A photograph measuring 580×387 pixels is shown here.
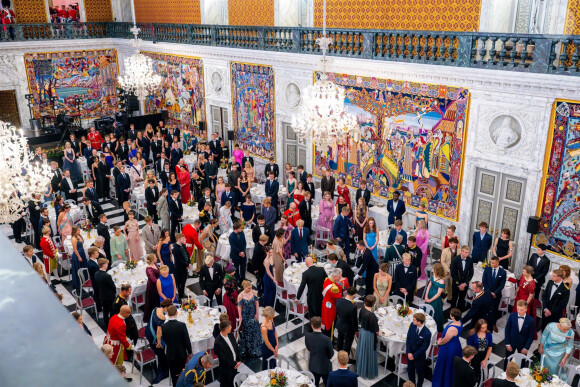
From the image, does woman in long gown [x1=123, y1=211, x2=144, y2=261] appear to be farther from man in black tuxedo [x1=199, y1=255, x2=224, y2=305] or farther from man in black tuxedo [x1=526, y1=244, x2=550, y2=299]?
man in black tuxedo [x1=526, y1=244, x2=550, y2=299]

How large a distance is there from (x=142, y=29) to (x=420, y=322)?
19.1m

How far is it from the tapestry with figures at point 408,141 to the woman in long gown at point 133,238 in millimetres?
4238

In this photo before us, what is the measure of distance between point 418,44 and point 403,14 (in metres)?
1.73

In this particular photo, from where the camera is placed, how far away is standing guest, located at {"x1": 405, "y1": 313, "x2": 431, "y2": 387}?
669 centimetres

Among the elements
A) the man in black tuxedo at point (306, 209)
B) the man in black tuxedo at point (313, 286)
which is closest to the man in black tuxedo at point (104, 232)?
the man in black tuxedo at point (306, 209)

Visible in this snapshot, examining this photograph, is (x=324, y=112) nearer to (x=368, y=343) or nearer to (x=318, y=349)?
(x=368, y=343)

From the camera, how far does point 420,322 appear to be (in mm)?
6648

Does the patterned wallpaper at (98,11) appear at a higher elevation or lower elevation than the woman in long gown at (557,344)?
higher

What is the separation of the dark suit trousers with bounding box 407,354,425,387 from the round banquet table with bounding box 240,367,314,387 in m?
1.58

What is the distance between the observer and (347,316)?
7.21m

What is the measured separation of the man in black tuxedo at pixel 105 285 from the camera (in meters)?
8.02

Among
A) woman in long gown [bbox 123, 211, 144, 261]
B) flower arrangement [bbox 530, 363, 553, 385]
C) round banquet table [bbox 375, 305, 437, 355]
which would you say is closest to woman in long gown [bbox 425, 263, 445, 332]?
round banquet table [bbox 375, 305, 437, 355]

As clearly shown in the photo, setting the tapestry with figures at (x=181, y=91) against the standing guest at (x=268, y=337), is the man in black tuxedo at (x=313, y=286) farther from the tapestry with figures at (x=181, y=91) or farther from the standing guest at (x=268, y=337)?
the tapestry with figures at (x=181, y=91)

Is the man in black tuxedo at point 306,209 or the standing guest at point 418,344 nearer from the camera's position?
the standing guest at point 418,344
